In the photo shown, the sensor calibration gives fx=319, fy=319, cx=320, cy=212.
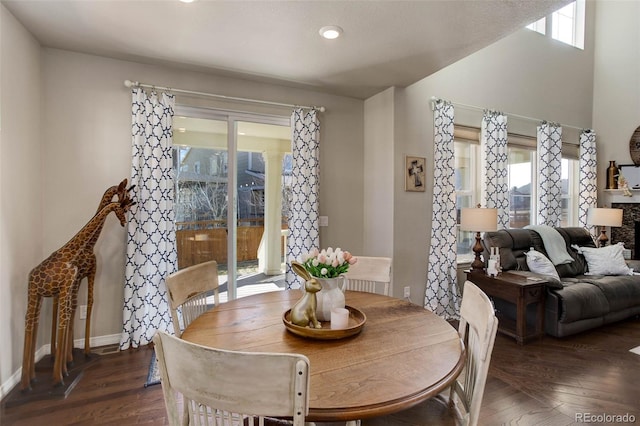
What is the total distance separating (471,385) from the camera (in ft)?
4.09

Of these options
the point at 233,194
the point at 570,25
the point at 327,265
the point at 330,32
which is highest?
the point at 570,25

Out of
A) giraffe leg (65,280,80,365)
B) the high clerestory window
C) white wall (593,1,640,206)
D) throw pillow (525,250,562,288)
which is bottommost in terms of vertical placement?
giraffe leg (65,280,80,365)

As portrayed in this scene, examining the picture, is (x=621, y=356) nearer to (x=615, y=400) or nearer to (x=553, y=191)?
(x=615, y=400)

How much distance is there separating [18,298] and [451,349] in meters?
2.86

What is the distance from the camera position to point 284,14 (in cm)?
214

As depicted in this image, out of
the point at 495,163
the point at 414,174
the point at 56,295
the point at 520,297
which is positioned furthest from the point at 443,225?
the point at 56,295

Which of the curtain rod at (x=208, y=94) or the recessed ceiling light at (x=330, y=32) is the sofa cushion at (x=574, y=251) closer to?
the curtain rod at (x=208, y=94)

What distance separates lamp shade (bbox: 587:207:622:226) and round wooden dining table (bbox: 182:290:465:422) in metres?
4.40

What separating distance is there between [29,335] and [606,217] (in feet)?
20.9

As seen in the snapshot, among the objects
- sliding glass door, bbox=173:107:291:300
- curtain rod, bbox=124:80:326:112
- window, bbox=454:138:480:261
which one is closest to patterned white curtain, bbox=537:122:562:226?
window, bbox=454:138:480:261

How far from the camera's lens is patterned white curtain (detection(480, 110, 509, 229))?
4.08 m

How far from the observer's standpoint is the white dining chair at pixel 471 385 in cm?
111

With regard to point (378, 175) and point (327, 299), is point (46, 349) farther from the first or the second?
point (378, 175)

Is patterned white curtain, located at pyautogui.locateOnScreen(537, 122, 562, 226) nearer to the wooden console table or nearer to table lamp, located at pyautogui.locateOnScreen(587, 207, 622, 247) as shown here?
table lamp, located at pyautogui.locateOnScreen(587, 207, 622, 247)
